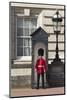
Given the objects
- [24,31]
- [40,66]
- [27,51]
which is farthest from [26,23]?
[40,66]

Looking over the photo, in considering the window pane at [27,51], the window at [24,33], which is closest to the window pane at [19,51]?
the window at [24,33]

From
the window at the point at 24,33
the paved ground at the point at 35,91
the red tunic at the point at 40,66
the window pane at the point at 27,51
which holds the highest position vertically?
the window at the point at 24,33

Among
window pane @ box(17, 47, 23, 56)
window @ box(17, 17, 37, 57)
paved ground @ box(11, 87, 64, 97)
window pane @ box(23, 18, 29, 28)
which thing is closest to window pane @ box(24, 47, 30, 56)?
window @ box(17, 17, 37, 57)

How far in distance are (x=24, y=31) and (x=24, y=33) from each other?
2.3 inches

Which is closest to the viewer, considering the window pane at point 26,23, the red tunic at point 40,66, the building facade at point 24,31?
the building facade at point 24,31

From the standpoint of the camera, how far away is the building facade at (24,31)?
1143cm

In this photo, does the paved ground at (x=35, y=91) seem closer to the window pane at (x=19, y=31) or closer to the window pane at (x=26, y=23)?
the window pane at (x=19, y=31)

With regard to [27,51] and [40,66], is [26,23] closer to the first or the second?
[27,51]

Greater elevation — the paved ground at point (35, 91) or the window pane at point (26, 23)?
the window pane at point (26, 23)

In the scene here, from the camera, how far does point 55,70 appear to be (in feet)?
39.3

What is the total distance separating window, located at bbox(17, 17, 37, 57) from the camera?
11.5 meters

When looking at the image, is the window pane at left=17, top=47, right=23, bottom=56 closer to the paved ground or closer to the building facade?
the building facade

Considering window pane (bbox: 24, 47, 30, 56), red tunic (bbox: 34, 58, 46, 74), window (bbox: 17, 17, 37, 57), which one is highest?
window (bbox: 17, 17, 37, 57)

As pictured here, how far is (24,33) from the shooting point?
1161 centimetres
